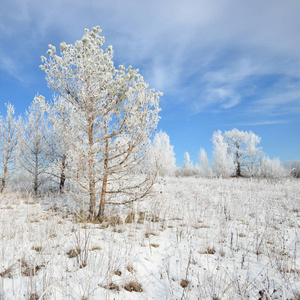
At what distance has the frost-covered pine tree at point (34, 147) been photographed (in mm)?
10922

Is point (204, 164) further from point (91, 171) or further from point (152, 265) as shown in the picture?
point (152, 265)

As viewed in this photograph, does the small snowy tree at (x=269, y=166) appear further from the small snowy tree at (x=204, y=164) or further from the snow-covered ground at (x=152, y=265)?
the snow-covered ground at (x=152, y=265)

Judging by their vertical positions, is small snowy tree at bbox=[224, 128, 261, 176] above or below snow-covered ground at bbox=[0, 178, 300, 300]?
above

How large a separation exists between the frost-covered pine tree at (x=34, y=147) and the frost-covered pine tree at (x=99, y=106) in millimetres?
6611

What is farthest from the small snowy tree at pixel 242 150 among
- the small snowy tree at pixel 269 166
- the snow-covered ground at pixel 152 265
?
the snow-covered ground at pixel 152 265

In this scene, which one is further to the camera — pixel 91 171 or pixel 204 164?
pixel 204 164

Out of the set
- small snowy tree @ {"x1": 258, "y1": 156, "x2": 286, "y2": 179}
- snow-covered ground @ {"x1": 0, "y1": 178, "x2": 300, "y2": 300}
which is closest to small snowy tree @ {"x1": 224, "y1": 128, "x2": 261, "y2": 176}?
small snowy tree @ {"x1": 258, "y1": 156, "x2": 286, "y2": 179}

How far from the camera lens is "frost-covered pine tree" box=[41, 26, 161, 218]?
555 centimetres

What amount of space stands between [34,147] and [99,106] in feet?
24.8

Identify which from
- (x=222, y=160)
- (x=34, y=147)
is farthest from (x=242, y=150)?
(x=34, y=147)

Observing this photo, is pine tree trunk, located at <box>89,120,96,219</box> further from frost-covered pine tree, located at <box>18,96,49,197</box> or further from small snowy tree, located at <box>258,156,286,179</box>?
small snowy tree, located at <box>258,156,286,179</box>

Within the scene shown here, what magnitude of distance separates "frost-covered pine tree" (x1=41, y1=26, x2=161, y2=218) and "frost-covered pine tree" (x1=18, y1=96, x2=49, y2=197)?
6611 millimetres

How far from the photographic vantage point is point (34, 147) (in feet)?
36.2

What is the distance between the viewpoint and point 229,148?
104ft
